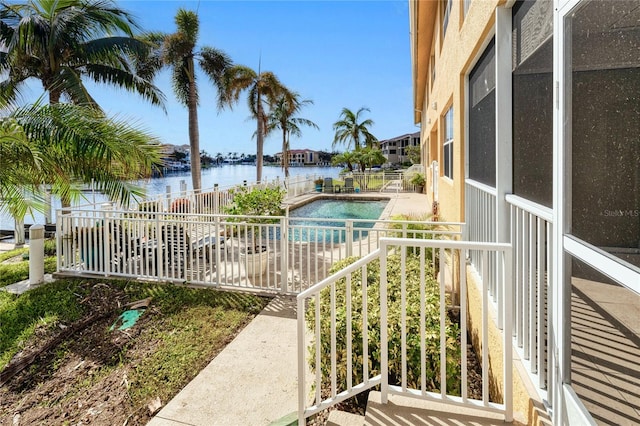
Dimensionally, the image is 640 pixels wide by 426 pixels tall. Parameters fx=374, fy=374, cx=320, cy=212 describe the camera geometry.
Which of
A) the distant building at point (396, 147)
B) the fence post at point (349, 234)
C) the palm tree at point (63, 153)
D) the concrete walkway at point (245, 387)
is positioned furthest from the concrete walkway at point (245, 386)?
the distant building at point (396, 147)

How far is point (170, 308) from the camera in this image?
559 centimetres

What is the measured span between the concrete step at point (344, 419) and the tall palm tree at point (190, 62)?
13.8 meters

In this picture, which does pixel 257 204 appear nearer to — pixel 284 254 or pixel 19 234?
pixel 284 254

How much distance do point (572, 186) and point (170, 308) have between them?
5.36 metres

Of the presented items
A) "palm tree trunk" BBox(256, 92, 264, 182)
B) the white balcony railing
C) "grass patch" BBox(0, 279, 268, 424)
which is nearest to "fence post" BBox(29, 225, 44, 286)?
"grass patch" BBox(0, 279, 268, 424)

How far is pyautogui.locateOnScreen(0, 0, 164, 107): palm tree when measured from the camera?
1005 centimetres

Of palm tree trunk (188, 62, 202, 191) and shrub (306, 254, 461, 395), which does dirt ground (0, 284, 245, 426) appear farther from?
palm tree trunk (188, 62, 202, 191)

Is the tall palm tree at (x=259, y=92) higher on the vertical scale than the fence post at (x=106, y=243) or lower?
higher

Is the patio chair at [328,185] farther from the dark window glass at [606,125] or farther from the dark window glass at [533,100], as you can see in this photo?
the dark window glass at [606,125]

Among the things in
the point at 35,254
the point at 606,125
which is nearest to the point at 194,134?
the point at 35,254

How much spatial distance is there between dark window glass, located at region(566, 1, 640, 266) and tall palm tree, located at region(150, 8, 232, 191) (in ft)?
48.9

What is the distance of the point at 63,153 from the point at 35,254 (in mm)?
A: 2275

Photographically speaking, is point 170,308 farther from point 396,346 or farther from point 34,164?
point 396,346

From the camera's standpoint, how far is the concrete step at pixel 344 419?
256cm
